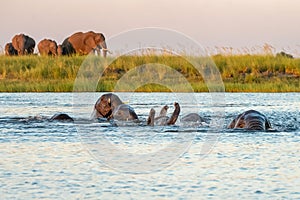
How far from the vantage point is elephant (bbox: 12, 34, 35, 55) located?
4850cm

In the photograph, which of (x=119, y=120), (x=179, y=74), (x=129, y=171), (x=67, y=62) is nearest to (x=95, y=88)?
(x=179, y=74)

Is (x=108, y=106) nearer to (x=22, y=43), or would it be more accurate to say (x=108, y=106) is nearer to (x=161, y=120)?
(x=161, y=120)

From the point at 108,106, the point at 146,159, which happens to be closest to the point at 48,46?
the point at 108,106

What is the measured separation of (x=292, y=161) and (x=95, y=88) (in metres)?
16.7

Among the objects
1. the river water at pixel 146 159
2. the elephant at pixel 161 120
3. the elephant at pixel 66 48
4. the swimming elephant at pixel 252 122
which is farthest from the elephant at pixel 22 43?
the swimming elephant at pixel 252 122

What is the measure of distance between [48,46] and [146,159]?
3572 centimetres

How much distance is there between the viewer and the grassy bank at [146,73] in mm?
28295

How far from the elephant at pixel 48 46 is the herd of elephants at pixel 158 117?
1141 inches

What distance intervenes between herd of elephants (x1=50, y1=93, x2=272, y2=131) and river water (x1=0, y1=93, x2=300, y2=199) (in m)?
0.20

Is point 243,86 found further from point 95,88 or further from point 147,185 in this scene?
point 147,185

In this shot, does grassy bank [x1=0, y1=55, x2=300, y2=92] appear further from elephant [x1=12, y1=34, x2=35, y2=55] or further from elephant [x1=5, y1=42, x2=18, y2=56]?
elephant [x1=5, y1=42, x2=18, y2=56]

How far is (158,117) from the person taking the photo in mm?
15805

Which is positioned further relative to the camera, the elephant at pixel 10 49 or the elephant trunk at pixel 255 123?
the elephant at pixel 10 49

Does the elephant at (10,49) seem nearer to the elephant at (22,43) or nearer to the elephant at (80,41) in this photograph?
the elephant at (22,43)
